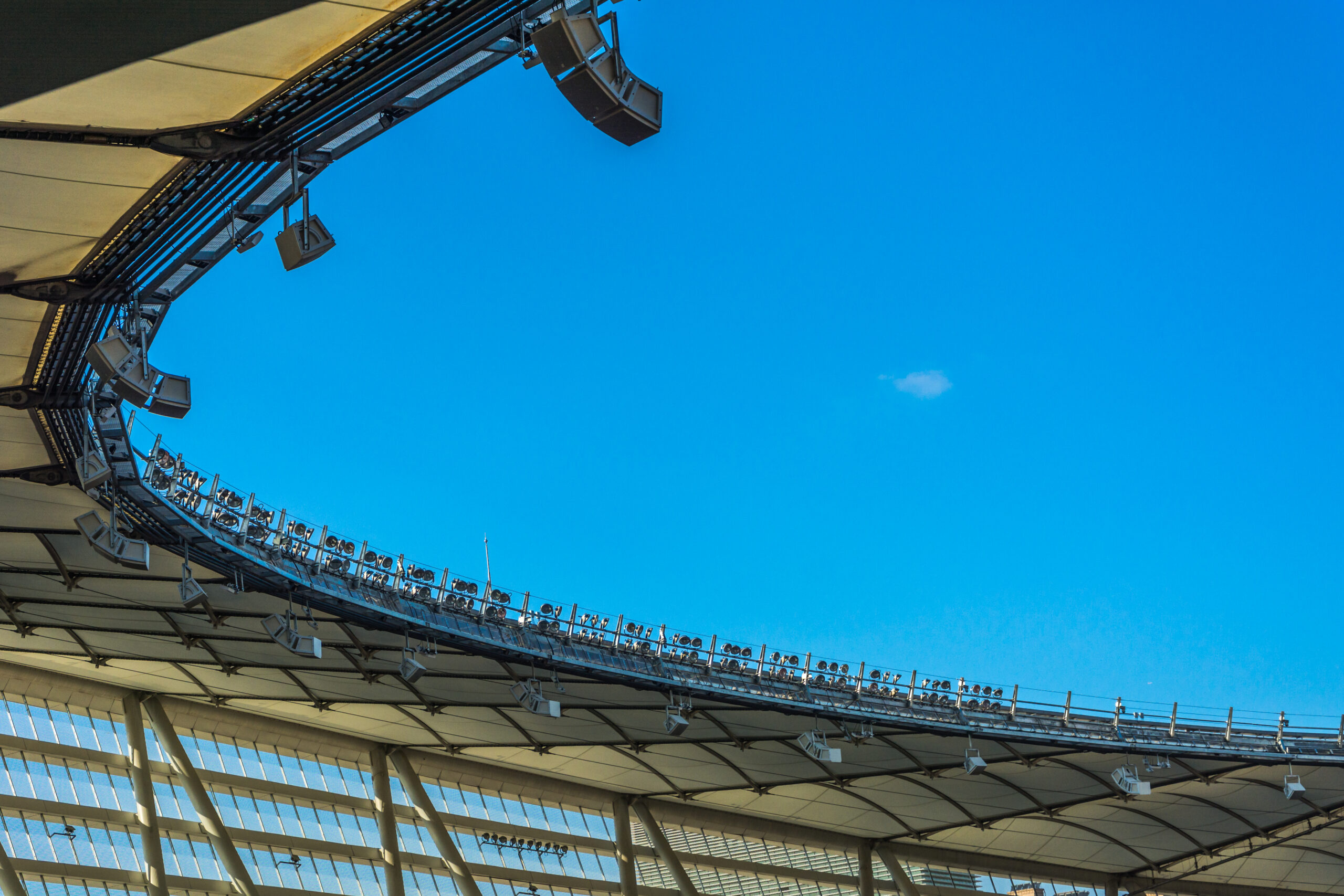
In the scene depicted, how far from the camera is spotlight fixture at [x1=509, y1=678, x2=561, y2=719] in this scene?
3747 centimetres

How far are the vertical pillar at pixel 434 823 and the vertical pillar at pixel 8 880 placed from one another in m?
15.9

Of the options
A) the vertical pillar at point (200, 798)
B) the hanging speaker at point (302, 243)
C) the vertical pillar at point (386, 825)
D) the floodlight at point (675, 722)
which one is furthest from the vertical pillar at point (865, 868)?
the hanging speaker at point (302, 243)

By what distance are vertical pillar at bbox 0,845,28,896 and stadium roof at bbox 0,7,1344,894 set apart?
7.22 m

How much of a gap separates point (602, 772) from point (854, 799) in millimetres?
11600

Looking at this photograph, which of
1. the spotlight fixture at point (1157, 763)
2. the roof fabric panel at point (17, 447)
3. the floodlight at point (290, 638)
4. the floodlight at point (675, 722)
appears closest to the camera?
the roof fabric panel at point (17, 447)

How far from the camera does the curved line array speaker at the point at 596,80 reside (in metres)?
13.9

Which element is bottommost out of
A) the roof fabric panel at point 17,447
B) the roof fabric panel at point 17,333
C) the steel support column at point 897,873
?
the steel support column at point 897,873

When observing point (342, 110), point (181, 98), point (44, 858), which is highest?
point (342, 110)

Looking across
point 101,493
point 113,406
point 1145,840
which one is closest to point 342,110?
point 113,406

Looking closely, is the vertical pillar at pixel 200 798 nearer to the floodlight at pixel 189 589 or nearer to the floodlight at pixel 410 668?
the floodlight at pixel 410 668

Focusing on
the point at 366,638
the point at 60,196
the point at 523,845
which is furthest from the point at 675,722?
the point at 60,196

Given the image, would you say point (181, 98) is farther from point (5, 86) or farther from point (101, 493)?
point (101, 493)

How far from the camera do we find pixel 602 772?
A: 53.2 meters

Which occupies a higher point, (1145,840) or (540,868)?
(1145,840)
